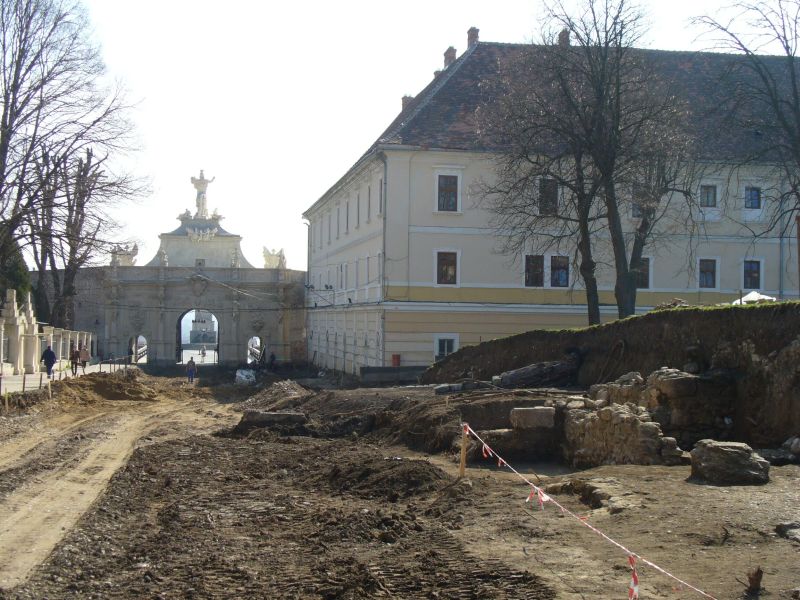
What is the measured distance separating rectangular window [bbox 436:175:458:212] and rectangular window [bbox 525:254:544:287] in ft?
12.8

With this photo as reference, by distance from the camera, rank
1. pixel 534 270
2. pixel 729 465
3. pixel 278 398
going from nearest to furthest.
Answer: pixel 729 465 < pixel 278 398 < pixel 534 270

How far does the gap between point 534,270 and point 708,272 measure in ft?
26.9

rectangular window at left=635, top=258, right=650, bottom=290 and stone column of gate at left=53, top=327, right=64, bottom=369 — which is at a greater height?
rectangular window at left=635, top=258, right=650, bottom=290

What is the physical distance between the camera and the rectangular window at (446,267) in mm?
39969

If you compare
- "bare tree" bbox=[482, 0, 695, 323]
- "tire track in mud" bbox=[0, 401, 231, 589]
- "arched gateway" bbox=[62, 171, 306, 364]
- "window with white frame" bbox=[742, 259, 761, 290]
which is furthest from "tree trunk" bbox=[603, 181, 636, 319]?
"arched gateway" bbox=[62, 171, 306, 364]

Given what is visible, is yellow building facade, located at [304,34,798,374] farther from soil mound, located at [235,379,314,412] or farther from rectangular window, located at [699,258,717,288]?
soil mound, located at [235,379,314,412]

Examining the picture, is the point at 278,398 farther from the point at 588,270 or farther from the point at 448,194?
the point at 588,270

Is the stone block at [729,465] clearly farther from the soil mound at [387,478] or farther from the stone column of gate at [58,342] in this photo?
the stone column of gate at [58,342]

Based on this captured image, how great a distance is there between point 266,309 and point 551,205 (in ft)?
115

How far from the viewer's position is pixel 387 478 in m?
14.5

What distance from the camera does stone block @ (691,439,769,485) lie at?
11.1 metres

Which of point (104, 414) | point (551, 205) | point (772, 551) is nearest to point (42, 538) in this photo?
point (772, 551)

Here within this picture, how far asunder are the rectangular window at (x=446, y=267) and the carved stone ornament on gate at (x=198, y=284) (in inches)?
1094

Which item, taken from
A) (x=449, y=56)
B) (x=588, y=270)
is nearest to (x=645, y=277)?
(x=588, y=270)
